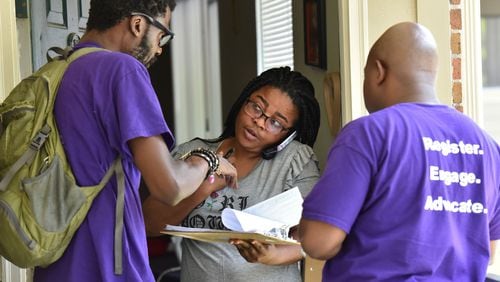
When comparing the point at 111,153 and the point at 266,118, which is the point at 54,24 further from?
the point at 111,153

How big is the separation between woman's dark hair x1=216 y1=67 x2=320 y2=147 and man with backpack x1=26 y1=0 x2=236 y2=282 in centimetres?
93

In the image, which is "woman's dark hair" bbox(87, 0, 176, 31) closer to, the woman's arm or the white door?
the woman's arm

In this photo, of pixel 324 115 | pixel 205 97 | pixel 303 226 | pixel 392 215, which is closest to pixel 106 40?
pixel 303 226

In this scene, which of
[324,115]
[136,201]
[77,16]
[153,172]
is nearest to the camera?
[153,172]

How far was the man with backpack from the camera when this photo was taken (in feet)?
7.11

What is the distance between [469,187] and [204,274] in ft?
3.94

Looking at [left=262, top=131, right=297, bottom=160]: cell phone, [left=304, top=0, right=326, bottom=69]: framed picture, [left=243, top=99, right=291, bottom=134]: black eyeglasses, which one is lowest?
[left=262, top=131, right=297, bottom=160]: cell phone

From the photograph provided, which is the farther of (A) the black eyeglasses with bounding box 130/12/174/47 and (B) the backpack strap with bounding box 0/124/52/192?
(A) the black eyeglasses with bounding box 130/12/174/47

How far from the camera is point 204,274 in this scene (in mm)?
2977

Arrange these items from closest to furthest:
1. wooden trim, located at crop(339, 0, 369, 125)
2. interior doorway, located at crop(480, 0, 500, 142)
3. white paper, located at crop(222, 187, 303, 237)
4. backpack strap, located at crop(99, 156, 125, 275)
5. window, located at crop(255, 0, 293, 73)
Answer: backpack strap, located at crop(99, 156, 125, 275) → white paper, located at crop(222, 187, 303, 237) → wooden trim, located at crop(339, 0, 369, 125) → interior doorway, located at crop(480, 0, 500, 142) → window, located at crop(255, 0, 293, 73)

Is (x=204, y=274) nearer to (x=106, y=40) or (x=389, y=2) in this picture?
(x=106, y=40)

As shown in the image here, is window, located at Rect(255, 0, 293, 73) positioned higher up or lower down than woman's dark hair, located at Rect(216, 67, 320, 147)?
higher up

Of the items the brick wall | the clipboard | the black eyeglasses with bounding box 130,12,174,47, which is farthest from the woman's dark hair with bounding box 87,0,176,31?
the brick wall

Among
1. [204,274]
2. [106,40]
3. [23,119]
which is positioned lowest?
[204,274]
